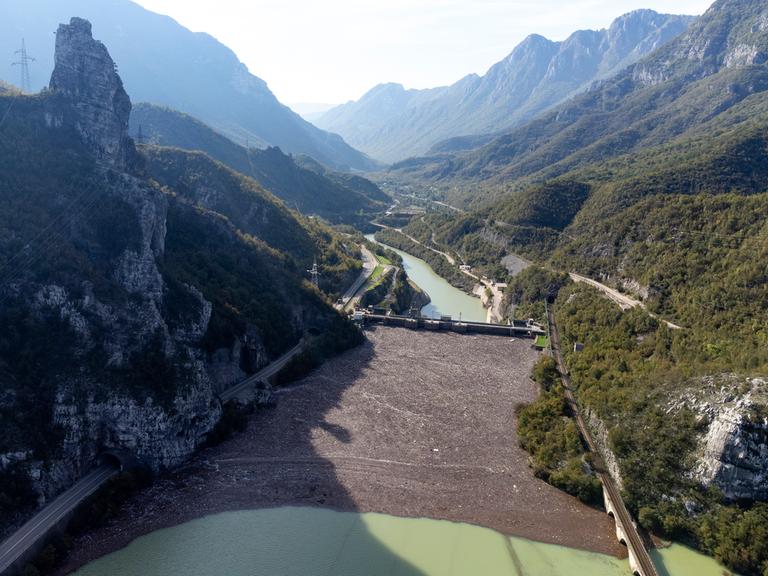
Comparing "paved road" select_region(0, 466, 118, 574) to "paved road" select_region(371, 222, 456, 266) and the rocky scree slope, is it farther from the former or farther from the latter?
"paved road" select_region(371, 222, 456, 266)

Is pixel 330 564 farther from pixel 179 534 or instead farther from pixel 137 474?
pixel 137 474

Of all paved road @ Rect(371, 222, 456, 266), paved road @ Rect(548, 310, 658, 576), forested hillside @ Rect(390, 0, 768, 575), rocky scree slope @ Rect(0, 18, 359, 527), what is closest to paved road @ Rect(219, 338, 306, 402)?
rocky scree slope @ Rect(0, 18, 359, 527)

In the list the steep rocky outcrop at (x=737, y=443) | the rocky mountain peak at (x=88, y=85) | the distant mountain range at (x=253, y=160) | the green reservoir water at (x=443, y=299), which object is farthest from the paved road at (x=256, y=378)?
the distant mountain range at (x=253, y=160)

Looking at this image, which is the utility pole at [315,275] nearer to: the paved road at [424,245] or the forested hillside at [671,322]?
the forested hillside at [671,322]

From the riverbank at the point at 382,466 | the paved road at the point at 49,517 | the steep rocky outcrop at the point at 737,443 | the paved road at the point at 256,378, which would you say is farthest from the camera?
the paved road at the point at 256,378

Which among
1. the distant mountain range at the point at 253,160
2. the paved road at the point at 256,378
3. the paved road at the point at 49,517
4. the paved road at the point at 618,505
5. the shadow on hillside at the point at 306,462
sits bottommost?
the paved road at the point at 49,517

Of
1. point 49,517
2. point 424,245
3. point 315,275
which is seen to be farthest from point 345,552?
point 424,245

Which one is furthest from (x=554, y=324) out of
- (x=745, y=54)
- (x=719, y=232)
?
(x=745, y=54)
